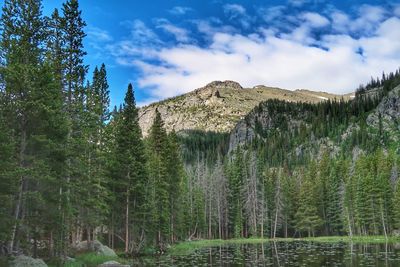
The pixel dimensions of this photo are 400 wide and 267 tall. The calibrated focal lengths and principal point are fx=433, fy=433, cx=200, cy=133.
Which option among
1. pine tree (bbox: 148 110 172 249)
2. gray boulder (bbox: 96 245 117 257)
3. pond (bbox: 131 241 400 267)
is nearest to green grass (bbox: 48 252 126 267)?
gray boulder (bbox: 96 245 117 257)

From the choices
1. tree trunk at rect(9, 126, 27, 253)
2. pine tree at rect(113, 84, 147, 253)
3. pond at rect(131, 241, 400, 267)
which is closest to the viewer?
tree trunk at rect(9, 126, 27, 253)

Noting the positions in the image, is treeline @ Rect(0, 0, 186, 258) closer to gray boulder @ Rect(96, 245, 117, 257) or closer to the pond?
gray boulder @ Rect(96, 245, 117, 257)

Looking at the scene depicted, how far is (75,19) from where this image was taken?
38688mm

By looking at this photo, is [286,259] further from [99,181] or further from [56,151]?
[56,151]

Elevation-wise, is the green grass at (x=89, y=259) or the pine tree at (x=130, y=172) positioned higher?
the pine tree at (x=130, y=172)

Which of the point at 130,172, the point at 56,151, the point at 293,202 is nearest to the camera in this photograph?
the point at 56,151

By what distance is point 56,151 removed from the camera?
3097 cm

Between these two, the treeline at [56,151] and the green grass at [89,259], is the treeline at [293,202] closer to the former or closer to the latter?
the treeline at [56,151]

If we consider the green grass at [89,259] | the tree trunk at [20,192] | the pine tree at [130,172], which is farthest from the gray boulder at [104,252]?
the tree trunk at [20,192]

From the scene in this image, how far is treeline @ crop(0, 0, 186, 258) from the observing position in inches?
1097

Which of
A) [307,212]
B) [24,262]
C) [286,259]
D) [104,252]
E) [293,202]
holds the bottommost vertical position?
[286,259]

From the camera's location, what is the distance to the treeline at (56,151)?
27.9 m

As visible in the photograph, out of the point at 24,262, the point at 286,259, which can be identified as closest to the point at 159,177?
the point at 286,259

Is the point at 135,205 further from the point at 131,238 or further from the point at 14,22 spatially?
the point at 14,22
